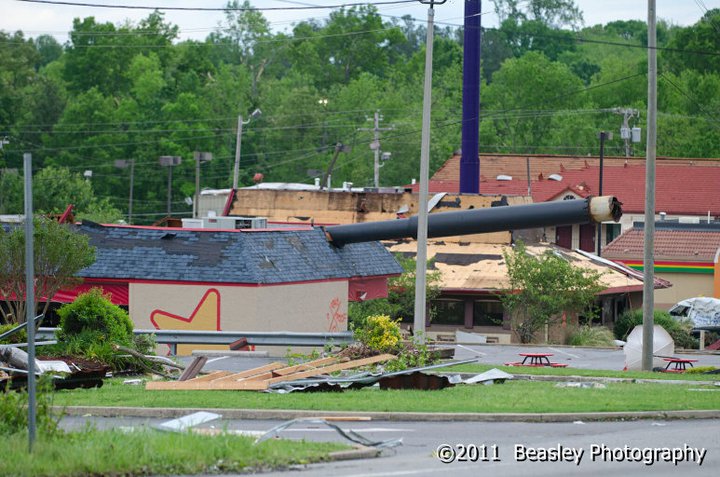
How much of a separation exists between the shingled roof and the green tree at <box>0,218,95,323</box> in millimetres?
3985

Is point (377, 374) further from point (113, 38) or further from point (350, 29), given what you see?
point (350, 29)

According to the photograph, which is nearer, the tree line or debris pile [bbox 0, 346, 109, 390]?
debris pile [bbox 0, 346, 109, 390]

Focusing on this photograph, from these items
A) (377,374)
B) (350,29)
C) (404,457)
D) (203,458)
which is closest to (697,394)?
(377,374)

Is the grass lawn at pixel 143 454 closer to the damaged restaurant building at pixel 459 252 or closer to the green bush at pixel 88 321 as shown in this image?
the green bush at pixel 88 321

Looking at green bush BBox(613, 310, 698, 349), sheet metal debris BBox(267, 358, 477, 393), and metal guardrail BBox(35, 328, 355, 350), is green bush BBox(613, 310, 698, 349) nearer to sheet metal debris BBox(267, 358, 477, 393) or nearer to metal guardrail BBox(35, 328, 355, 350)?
metal guardrail BBox(35, 328, 355, 350)

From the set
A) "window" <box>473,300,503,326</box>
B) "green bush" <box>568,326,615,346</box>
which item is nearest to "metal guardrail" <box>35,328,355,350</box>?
"green bush" <box>568,326,615,346</box>

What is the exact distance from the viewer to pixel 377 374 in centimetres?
2052

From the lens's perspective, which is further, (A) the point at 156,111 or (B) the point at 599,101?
(B) the point at 599,101

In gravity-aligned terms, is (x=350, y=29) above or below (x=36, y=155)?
above

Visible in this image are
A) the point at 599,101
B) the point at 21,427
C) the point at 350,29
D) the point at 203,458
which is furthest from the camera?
the point at 350,29

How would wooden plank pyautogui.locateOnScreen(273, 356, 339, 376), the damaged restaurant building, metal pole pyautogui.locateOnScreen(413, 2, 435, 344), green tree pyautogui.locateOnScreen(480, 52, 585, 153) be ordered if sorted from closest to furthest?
1. wooden plank pyautogui.locateOnScreen(273, 356, 339, 376)
2. metal pole pyautogui.locateOnScreen(413, 2, 435, 344)
3. the damaged restaurant building
4. green tree pyautogui.locateOnScreen(480, 52, 585, 153)

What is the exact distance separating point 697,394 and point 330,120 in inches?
3629

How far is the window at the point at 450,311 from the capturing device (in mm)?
48312

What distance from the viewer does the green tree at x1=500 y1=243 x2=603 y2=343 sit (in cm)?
4341
